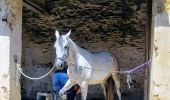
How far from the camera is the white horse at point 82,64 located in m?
7.67

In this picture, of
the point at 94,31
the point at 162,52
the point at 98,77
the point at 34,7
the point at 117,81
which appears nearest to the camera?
the point at 162,52

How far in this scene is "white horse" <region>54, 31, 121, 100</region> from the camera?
7668mm

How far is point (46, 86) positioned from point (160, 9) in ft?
14.9

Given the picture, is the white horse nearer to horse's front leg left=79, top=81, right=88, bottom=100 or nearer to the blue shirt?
horse's front leg left=79, top=81, right=88, bottom=100

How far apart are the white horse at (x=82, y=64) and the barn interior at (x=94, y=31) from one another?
1.11 m

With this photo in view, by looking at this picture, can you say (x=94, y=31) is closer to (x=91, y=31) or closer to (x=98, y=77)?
(x=91, y=31)

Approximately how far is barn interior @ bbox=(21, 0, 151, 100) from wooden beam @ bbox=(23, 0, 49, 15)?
0.07ft

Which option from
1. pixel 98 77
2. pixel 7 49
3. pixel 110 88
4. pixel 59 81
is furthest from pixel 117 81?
pixel 7 49

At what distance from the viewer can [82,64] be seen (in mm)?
8484

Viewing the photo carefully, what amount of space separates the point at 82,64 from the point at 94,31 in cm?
232

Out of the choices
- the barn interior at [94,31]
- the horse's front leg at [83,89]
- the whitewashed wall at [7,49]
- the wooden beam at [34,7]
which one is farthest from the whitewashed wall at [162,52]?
the wooden beam at [34,7]

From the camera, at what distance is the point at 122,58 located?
423 inches

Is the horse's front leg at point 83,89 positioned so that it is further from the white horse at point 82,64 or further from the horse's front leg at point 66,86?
the horse's front leg at point 66,86

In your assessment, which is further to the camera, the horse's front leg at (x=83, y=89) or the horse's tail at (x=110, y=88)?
the horse's tail at (x=110, y=88)
